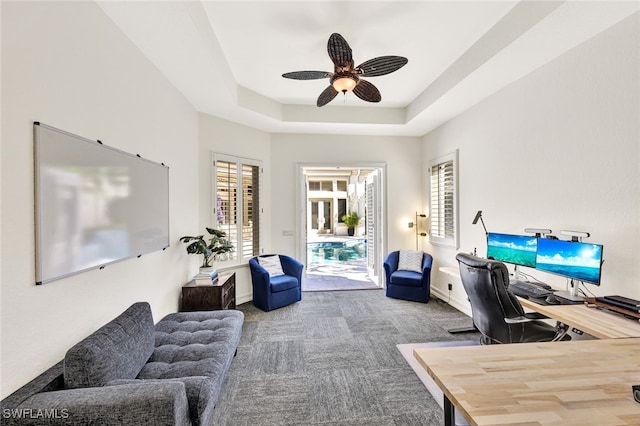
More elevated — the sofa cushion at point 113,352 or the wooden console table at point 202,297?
the sofa cushion at point 113,352

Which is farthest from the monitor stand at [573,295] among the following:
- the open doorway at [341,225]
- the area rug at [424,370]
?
the open doorway at [341,225]

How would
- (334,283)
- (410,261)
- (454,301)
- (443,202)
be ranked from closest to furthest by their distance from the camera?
(454,301), (443,202), (410,261), (334,283)

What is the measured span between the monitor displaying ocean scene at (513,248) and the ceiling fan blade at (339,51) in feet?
8.00

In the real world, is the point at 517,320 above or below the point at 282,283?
above

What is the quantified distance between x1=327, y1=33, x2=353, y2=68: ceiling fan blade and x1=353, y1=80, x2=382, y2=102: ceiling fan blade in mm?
372

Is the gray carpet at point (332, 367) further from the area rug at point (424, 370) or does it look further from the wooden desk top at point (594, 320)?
the wooden desk top at point (594, 320)

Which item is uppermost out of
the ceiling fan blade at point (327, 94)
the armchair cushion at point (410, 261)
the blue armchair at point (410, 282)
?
the ceiling fan blade at point (327, 94)

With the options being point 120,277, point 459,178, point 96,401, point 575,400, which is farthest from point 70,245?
point 459,178

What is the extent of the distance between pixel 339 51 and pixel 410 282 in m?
3.52

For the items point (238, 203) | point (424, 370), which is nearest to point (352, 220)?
point (238, 203)

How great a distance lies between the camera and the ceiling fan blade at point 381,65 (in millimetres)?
2424

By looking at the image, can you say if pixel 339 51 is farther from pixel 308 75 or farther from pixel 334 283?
pixel 334 283

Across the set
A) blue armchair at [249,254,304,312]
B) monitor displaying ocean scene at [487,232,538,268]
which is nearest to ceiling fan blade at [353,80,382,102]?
monitor displaying ocean scene at [487,232,538,268]

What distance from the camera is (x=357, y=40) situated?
2809mm
